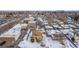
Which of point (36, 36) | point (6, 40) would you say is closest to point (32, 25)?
point (36, 36)

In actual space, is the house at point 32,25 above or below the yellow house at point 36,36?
above

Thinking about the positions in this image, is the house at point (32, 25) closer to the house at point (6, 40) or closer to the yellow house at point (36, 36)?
the yellow house at point (36, 36)

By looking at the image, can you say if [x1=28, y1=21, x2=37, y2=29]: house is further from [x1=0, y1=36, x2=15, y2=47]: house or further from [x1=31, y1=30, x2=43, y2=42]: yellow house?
[x1=0, y1=36, x2=15, y2=47]: house

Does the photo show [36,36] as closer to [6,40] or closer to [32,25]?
[32,25]

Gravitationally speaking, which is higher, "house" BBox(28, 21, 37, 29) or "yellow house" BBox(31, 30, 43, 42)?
"house" BBox(28, 21, 37, 29)

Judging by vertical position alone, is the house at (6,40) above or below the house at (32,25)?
below

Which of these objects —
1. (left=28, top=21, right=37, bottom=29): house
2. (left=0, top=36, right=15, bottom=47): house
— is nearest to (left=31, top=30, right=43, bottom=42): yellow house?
(left=28, top=21, right=37, bottom=29): house

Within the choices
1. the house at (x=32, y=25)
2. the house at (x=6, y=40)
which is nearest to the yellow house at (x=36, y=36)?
the house at (x=32, y=25)
